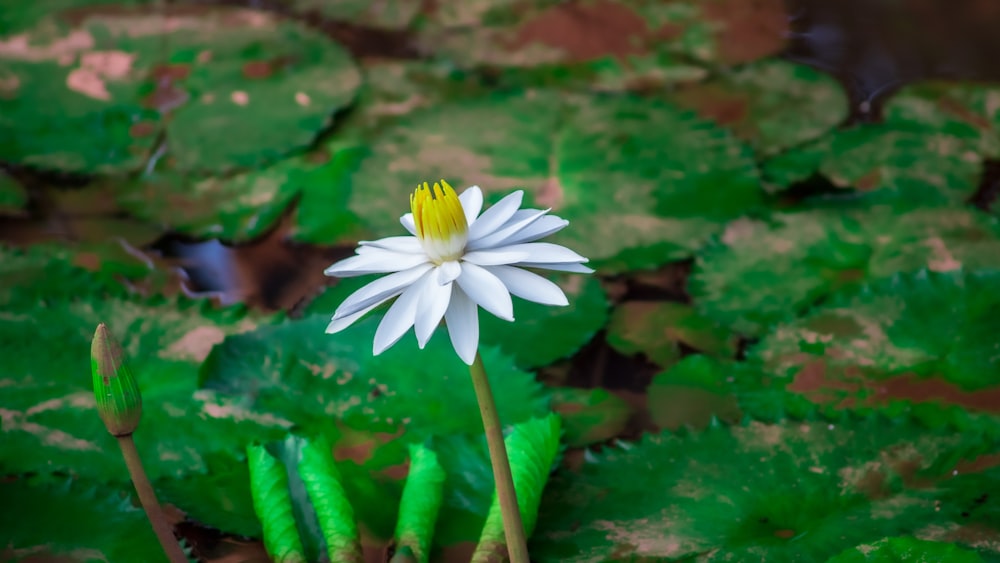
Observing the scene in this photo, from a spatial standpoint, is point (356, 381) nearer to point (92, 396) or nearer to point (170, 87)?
point (92, 396)

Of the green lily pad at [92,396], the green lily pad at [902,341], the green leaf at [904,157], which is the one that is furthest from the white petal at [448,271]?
the green leaf at [904,157]

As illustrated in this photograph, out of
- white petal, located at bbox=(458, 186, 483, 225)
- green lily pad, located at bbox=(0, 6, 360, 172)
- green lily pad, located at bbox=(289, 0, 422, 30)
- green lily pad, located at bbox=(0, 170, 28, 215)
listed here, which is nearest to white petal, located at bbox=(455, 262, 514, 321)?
white petal, located at bbox=(458, 186, 483, 225)

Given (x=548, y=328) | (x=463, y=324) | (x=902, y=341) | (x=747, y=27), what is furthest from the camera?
(x=747, y=27)

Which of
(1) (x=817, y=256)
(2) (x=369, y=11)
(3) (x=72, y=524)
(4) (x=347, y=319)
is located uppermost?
(4) (x=347, y=319)

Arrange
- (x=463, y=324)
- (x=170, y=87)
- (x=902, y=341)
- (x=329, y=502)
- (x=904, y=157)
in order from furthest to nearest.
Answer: (x=170, y=87), (x=904, y=157), (x=902, y=341), (x=329, y=502), (x=463, y=324)

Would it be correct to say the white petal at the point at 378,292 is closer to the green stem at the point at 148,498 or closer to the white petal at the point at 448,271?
the white petal at the point at 448,271

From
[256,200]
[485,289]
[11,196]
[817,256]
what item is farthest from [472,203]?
[11,196]

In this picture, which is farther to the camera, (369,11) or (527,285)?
(369,11)
